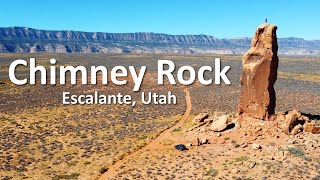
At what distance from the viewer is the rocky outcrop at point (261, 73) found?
88.6 feet

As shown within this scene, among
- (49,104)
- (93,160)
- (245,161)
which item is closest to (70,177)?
(93,160)

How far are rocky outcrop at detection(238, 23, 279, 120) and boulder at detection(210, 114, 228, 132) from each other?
1932 mm

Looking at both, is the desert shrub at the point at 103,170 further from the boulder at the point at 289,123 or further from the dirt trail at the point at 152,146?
the boulder at the point at 289,123

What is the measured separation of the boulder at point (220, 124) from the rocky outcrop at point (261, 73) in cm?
193

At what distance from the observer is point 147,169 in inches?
960

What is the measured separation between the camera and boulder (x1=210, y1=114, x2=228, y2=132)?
29156mm

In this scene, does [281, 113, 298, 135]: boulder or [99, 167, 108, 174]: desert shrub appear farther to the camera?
[281, 113, 298, 135]: boulder

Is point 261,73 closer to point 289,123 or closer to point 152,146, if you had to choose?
point 289,123

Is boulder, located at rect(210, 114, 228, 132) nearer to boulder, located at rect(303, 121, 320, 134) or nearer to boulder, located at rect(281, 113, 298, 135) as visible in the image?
boulder, located at rect(281, 113, 298, 135)

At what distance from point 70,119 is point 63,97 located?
53.3ft

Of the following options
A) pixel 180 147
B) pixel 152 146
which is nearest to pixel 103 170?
pixel 152 146

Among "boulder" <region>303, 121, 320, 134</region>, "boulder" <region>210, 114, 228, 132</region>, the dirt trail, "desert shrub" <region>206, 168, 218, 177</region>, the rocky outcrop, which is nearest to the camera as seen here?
"desert shrub" <region>206, 168, 218, 177</region>

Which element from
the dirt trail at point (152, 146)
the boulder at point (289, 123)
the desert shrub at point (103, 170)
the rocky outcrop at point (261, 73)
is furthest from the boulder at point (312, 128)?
the desert shrub at point (103, 170)

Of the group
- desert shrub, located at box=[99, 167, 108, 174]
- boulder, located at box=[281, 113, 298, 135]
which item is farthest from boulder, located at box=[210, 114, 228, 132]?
desert shrub, located at box=[99, 167, 108, 174]
